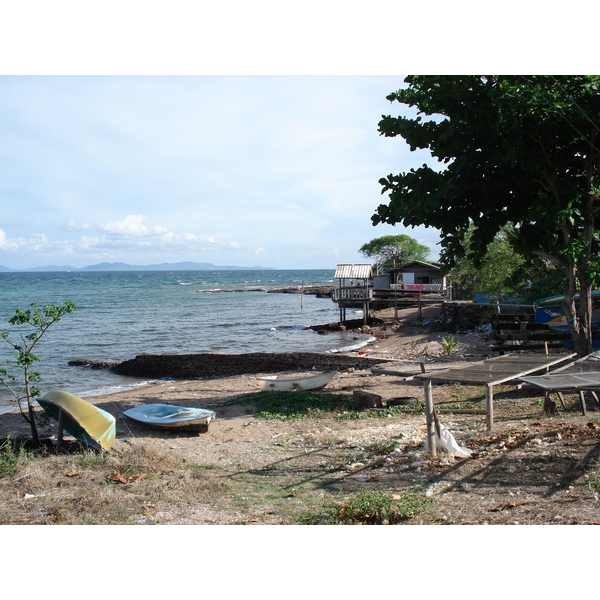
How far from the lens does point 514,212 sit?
38.9 ft

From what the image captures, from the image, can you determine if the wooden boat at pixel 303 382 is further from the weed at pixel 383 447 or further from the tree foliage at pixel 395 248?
the tree foliage at pixel 395 248

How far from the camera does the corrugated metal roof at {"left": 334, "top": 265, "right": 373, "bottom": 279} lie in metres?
40.6

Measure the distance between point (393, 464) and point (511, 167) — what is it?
615cm

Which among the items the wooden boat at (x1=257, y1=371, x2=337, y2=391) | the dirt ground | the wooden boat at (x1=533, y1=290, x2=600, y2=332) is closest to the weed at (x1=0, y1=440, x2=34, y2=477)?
the dirt ground

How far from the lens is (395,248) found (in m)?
85.1

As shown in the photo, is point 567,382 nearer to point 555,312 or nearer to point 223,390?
point 223,390

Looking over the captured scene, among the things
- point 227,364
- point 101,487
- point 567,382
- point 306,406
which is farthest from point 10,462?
point 227,364

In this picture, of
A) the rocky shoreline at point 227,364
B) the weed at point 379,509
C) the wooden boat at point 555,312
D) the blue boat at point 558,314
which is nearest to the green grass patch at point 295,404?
the weed at point 379,509

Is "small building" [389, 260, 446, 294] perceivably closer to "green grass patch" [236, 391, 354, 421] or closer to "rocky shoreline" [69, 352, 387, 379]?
"rocky shoreline" [69, 352, 387, 379]

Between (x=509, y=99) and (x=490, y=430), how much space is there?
599cm

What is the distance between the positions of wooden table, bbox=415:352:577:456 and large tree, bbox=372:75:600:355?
259 centimetres

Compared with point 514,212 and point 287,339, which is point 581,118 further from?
point 287,339

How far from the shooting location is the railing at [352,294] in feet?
130
